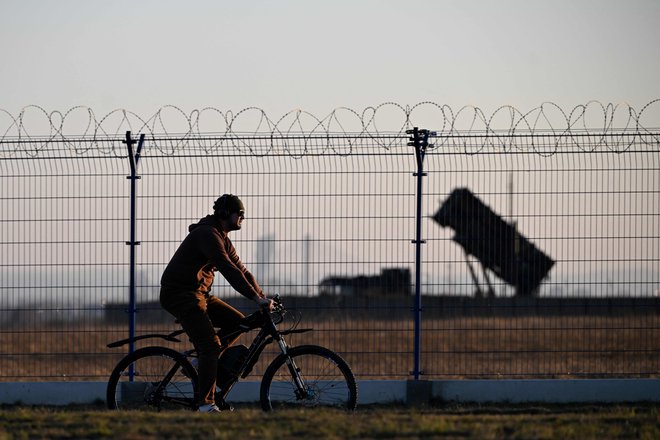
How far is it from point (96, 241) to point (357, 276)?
2.54 m

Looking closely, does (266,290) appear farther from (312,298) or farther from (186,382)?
(186,382)

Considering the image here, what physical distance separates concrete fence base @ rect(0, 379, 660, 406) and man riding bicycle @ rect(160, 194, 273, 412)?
1867 millimetres

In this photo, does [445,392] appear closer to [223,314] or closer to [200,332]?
[223,314]

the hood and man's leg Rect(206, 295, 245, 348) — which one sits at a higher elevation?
the hood

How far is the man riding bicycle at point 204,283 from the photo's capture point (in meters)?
10.1

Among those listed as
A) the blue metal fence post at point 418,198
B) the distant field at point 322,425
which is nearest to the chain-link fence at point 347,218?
the blue metal fence post at point 418,198

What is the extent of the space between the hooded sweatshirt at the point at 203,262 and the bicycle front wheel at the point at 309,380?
2.09 ft

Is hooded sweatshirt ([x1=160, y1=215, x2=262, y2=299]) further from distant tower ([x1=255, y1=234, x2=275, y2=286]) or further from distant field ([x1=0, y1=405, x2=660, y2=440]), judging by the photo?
distant tower ([x1=255, y1=234, x2=275, y2=286])

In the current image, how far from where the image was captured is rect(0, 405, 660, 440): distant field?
8562 mm

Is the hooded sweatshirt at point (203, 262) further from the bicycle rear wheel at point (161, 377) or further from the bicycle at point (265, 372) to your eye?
the bicycle rear wheel at point (161, 377)

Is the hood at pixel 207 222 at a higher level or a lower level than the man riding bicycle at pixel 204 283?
higher

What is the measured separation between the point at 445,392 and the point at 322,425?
3401 millimetres

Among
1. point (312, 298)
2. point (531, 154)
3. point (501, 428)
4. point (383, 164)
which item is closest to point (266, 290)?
point (312, 298)

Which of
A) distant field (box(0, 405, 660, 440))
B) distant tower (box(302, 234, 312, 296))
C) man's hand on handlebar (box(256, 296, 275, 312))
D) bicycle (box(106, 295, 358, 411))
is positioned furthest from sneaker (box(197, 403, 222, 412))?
distant tower (box(302, 234, 312, 296))
